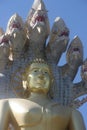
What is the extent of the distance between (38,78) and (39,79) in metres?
0.01

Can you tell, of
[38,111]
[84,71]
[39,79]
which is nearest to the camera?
[38,111]

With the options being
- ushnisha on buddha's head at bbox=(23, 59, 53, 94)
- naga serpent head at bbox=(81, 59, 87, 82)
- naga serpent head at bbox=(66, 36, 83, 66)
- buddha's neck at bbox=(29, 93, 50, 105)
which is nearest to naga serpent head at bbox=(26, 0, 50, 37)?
naga serpent head at bbox=(66, 36, 83, 66)

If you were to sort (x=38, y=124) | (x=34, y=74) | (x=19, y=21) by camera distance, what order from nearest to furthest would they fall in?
(x=38, y=124), (x=34, y=74), (x=19, y=21)

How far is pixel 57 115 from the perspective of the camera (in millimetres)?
3715

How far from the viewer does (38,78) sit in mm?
3850

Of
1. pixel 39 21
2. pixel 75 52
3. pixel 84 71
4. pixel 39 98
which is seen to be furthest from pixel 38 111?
pixel 39 21

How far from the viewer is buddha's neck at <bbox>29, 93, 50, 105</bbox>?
383 centimetres

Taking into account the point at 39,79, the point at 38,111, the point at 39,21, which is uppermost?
the point at 39,21

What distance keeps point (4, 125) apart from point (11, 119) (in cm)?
12

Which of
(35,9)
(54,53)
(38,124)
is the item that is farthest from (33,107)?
(35,9)

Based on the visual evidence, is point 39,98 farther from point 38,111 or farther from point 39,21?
point 39,21

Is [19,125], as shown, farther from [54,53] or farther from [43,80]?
[54,53]

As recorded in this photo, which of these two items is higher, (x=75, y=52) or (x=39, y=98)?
(x=75, y=52)

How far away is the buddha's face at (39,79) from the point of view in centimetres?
385
